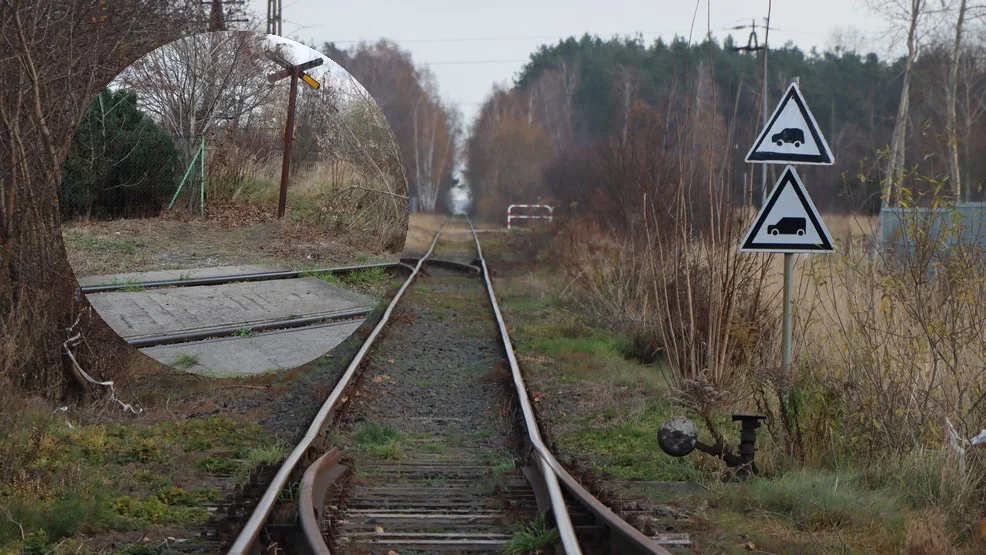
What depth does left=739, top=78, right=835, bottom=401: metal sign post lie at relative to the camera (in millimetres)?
6918

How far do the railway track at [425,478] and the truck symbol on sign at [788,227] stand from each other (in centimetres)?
204

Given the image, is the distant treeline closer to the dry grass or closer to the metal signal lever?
the dry grass

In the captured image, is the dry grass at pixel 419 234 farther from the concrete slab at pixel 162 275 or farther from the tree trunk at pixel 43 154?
the concrete slab at pixel 162 275

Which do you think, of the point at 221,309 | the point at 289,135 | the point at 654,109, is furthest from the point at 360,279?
the point at 654,109

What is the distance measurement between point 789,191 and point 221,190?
3596mm

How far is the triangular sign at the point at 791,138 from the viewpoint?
7023mm

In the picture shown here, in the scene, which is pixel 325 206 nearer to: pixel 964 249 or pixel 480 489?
pixel 480 489

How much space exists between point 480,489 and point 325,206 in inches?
72.4

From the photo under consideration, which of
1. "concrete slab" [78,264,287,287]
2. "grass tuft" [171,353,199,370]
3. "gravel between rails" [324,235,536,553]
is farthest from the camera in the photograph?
"grass tuft" [171,353,199,370]

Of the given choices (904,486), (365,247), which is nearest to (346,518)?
(365,247)

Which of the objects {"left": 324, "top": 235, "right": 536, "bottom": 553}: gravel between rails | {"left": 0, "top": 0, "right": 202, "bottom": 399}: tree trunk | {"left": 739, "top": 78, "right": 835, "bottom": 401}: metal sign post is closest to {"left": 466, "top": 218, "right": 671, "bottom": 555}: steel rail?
{"left": 324, "top": 235, "right": 536, "bottom": 553}: gravel between rails

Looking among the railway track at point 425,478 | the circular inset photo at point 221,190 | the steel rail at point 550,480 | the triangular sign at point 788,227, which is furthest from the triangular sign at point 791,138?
the circular inset photo at point 221,190

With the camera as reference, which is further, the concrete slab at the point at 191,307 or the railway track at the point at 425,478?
the concrete slab at the point at 191,307

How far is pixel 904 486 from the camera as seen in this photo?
589 cm
